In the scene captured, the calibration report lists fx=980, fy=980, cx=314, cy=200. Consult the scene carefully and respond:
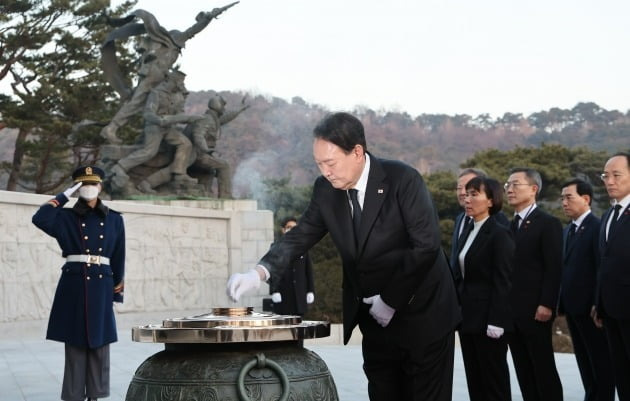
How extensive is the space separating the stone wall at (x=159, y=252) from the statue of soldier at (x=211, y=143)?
1.22 meters

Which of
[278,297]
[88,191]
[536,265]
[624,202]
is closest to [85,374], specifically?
[88,191]

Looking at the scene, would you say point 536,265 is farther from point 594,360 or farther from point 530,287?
point 594,360

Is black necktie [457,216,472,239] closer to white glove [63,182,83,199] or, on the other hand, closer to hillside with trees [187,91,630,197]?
white glove [63,182,83,199]

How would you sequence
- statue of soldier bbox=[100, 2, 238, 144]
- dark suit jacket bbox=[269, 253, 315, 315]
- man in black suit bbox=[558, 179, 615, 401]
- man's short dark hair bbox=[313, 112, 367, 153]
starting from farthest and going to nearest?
1. statue of soldier bbox=[100, 2, 238, 144]
2. dark suit jacket bbox=[269, 253, 315, 315]
3. man in black suit bbox=[558, 179, 615, 401]
4. man's short dark hair bbox=[313, 112, 367, 153]

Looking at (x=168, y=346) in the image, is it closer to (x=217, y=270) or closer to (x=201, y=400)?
(x=201, y=400)

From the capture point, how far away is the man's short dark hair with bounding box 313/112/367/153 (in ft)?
11.5

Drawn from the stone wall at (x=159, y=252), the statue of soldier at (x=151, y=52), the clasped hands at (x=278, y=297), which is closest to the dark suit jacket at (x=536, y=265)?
the clasped hands at (x=278, y=297)

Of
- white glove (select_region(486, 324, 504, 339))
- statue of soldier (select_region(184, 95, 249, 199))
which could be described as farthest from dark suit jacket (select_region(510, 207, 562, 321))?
statue of soldier (select_region(184, 95, 249, 199))

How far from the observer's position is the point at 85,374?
249 inches

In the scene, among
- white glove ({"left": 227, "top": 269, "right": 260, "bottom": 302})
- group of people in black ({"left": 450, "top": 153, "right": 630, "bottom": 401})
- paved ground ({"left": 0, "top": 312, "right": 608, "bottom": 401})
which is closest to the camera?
white glove ({"left": 227, "top": 269, "right": 260, "bottom": 302})

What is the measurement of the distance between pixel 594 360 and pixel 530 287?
87 cm

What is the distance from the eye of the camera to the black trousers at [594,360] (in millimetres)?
6367

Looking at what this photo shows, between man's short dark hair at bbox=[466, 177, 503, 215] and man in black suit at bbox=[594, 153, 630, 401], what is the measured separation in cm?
62

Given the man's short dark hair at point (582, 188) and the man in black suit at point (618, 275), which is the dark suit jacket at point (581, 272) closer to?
the man's short dark hair at point (582, 188)
